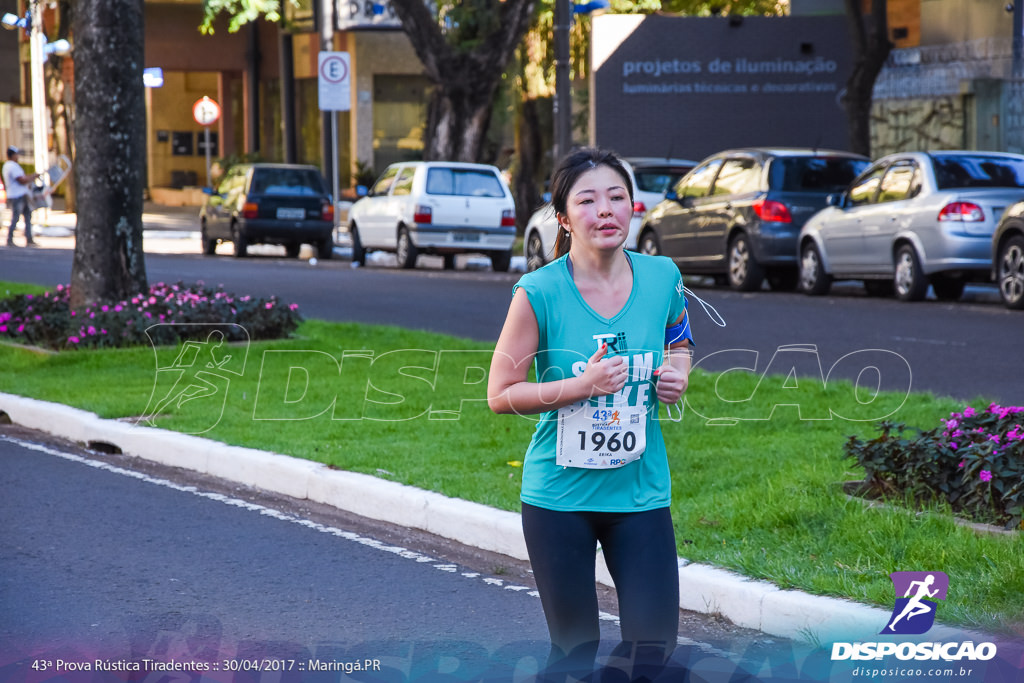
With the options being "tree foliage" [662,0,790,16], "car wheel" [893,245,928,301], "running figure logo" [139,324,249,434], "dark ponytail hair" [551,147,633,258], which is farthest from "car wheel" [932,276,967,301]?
"tree foliage" [662,0,790,16]

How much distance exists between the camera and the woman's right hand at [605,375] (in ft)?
12.0

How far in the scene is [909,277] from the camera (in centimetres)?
1714

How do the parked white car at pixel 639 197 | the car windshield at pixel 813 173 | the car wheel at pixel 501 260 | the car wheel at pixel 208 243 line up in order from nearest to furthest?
the car windshield at pixel 813 173 → the parked white car at pixel 639 197 → the car wheel at pixel 501 260 → the car wheel at pixel 208 243

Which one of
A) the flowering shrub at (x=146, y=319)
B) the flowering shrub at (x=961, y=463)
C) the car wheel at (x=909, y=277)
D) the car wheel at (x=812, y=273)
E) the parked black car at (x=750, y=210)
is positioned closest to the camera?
the flowering shrub at (x=961, y=463)

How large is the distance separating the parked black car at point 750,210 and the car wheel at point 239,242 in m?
9.97

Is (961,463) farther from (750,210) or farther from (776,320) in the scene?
(750,210)

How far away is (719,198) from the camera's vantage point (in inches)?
787

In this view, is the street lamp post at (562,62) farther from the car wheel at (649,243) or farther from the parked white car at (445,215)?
the car wheel at (649,243)

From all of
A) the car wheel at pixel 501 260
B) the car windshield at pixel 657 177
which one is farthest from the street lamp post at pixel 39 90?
the car windshield at pixel 657 177

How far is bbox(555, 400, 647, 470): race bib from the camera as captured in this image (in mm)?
3734

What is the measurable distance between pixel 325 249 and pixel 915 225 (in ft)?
47.9

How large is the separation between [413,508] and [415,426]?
201 cm

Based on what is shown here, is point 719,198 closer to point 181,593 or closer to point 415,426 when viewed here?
point 415,426

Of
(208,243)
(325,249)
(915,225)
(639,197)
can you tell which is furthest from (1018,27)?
(208,243)
